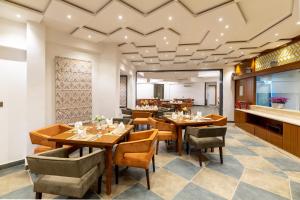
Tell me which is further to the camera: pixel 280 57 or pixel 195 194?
pixel 280 57

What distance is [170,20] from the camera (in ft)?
11.5

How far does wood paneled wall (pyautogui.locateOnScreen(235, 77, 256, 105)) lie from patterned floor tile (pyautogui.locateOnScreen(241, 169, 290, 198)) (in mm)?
4442

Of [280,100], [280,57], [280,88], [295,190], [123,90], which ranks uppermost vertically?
[280,57]

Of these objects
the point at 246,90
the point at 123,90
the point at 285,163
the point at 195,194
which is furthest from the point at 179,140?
the point at 123,90

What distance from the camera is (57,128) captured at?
3.49m

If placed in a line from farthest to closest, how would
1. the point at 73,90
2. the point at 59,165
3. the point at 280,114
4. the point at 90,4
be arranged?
the point at 280,114
the point at 73,90
the point at 90,4
the point at 59,165

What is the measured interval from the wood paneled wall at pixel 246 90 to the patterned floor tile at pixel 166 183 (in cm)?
551

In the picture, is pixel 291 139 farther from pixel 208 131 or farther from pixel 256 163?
pixel 208 131

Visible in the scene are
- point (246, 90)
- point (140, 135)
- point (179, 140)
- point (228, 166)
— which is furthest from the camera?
point (246, 90)

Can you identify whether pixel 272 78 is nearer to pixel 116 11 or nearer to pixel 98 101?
pixel 116 11

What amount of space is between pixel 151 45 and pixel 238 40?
2.63 m

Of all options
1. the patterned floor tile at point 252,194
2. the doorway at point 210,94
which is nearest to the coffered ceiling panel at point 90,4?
the patterned floor tile at point 252,194

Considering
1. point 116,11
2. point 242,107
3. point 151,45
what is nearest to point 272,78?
point 242,107

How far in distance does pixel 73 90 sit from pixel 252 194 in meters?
4.51
